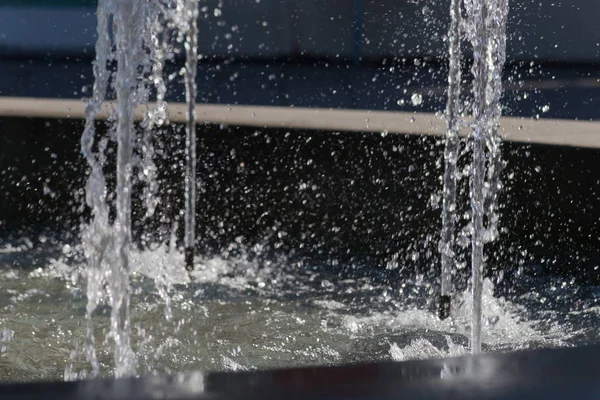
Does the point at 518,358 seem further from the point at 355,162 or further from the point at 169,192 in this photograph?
the point at 169,192

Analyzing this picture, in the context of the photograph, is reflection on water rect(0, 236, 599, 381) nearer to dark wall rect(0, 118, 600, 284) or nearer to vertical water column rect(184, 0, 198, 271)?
vertical water column rect(184, 0, 198, 271)

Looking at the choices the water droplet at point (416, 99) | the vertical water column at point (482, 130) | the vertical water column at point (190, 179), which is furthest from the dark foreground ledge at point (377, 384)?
the water droplet at point (416, 99)

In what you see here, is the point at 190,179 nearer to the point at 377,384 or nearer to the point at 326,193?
the point at 326,193

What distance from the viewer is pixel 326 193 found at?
15.1 feet

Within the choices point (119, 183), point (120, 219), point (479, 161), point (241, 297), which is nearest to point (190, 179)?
point (120, 219)

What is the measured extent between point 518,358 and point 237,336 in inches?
91.6

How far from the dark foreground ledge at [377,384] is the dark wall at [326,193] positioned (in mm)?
3141

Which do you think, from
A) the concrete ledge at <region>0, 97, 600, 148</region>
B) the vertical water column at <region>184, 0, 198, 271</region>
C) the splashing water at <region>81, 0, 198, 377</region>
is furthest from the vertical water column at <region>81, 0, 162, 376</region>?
the concrete ledge at <region>0, 97, 600, 148</region>

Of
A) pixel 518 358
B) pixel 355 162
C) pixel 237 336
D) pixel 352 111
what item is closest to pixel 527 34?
pixel 352 111

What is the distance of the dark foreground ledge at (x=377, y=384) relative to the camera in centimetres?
100

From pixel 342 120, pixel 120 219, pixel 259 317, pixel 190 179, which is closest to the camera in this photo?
pixel 259 317

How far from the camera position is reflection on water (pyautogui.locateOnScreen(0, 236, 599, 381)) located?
317 centimetres

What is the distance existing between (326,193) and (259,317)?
1.10m

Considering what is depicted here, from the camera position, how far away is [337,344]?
3287 millimetres
